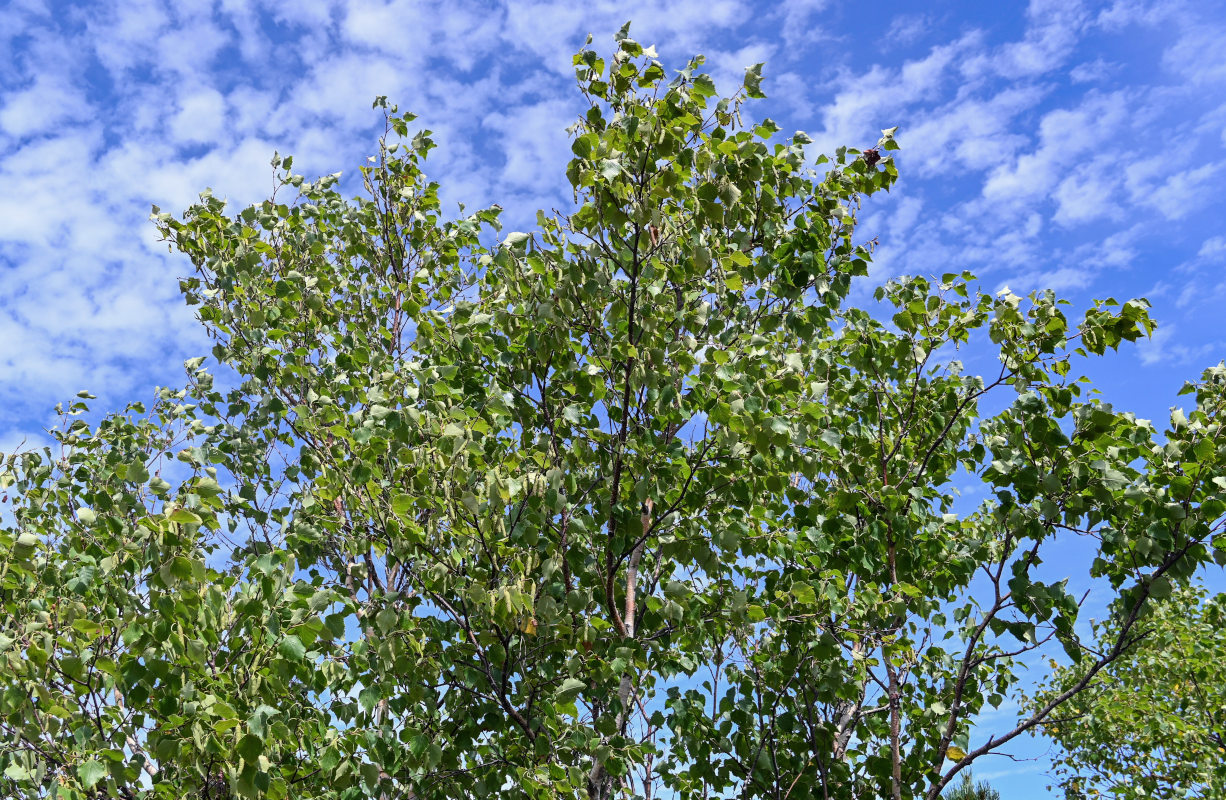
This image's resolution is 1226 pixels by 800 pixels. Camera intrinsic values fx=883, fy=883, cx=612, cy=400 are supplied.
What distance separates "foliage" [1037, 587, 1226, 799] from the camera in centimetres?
1312

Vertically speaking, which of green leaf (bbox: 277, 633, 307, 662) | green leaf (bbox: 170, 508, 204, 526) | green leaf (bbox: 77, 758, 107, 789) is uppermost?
green leaf (bbox: 170, 508, 204, 526)

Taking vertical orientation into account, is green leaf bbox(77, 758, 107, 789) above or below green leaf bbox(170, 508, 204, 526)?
below

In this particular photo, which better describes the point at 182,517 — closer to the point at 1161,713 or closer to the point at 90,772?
the point at 90,772

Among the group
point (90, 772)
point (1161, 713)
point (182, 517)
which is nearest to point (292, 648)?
point (182, 517)

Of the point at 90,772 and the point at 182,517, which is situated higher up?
the point at 182,517

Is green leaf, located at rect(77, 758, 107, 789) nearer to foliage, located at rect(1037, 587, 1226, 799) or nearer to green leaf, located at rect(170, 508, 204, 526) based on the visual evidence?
green leaf, located at rect(170, 508, 204, 526)

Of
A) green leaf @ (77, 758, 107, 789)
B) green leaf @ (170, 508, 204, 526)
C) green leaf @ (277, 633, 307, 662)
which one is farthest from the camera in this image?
green leaf @ (77, 758, 107, 789)

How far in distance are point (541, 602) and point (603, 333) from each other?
2043mm

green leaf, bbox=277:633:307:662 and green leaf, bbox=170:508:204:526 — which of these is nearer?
green leaf, bbox=170:508:204:526

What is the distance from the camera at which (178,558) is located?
448 centimetres

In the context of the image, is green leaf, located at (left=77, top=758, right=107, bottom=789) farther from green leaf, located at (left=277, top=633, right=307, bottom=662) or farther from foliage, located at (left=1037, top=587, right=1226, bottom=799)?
foliage, located at (left=1037, top=587, right=1226, bottom=799)

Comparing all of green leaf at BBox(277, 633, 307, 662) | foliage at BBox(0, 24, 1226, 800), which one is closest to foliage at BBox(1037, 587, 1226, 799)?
foliage at BBox(0, 24, 1226, 800)

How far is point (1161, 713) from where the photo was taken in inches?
525

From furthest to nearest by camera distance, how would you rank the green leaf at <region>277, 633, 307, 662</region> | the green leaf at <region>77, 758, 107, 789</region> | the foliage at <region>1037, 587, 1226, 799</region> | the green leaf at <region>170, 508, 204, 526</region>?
the foliage at <region>1037, 587, 1226, 799</region>
the green leaf at <region>77, 758, 107, 789</region>
the green leaf at <region>277, 633, 307, 662</region>
the green leaf at <region>170, 508, 204, 526</region>
